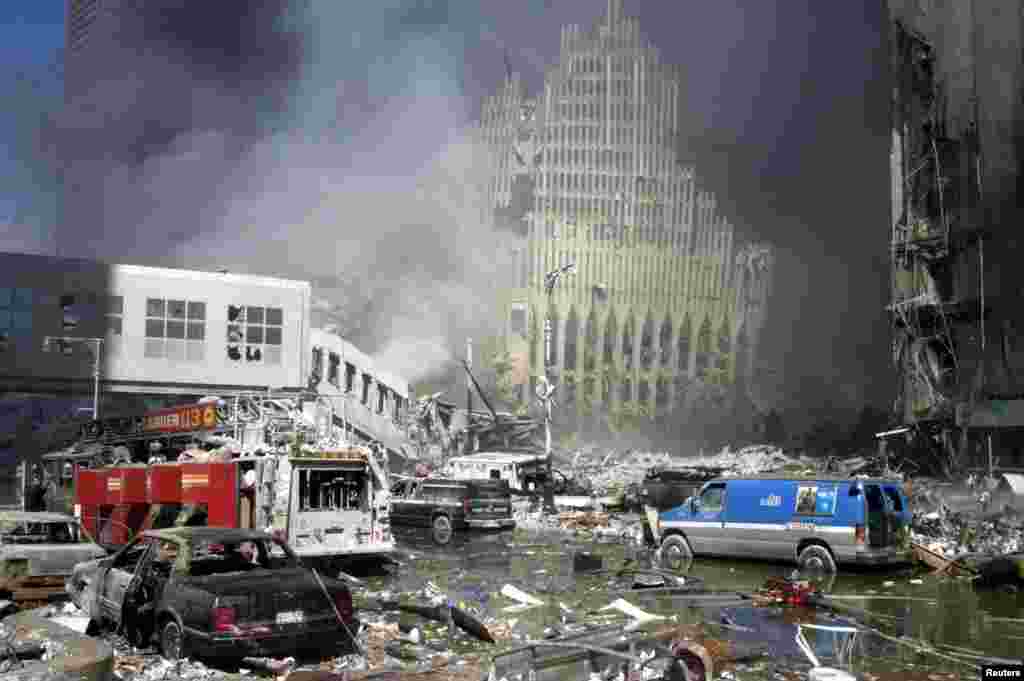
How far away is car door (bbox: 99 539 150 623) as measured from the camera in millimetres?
10571

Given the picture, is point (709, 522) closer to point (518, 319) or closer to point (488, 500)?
point (488, 500)

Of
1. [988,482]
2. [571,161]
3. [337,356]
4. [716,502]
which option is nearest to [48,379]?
[337,356]

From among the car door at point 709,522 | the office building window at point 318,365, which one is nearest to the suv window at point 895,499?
the car door at point 709,522

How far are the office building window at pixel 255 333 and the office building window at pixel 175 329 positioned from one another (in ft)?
4.55

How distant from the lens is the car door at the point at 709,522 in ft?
60.7

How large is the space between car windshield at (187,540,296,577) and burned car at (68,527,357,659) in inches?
0.5

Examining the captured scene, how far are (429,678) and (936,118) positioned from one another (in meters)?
37.6

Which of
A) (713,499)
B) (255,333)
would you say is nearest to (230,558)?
(713,499)

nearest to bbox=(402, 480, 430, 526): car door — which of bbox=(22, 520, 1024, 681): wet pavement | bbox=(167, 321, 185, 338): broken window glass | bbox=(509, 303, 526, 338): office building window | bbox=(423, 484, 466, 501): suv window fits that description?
bbox=(423, 484, 466, 501): suv window

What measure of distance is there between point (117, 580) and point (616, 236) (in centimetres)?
6759

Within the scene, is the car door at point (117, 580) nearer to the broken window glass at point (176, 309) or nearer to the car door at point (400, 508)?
the car door at point (400, 508)

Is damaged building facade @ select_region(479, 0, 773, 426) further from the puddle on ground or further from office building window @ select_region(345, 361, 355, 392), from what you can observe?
the puddle on ground

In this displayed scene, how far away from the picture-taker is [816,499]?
16891 mm

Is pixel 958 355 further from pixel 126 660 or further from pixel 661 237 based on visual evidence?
pixel 661 237
